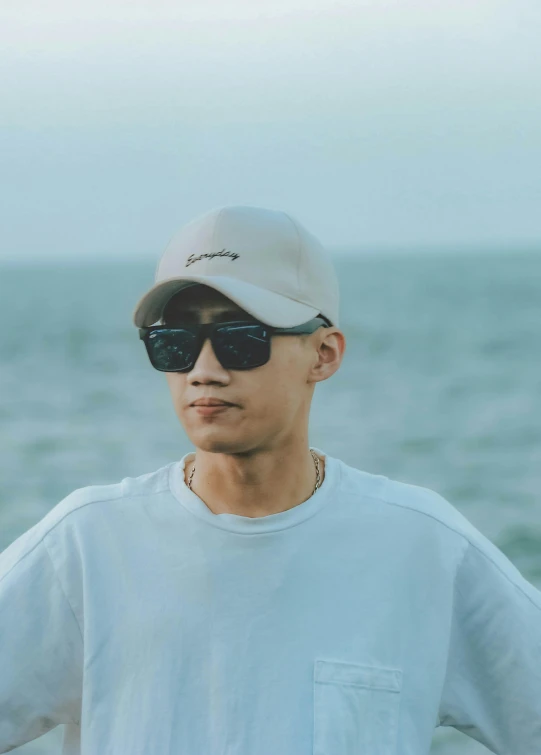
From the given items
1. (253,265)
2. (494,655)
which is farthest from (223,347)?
(494,655)

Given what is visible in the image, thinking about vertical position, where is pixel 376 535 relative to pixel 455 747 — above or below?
above

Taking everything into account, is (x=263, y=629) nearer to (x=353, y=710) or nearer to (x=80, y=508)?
(x=353, y=710)

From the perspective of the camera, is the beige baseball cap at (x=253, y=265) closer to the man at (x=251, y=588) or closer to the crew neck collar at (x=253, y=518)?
the man at (x=251, y=588)

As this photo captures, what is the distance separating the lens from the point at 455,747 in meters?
6.86

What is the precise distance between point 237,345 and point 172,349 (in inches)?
4.3

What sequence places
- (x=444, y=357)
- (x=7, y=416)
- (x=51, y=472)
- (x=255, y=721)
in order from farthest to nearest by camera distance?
→ (x=444, y=357)
(x=7, y=416)
(x=51, y=472)
(x=255, y=721)

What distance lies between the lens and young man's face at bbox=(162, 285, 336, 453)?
2.12m

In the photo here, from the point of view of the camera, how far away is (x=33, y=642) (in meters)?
2.17

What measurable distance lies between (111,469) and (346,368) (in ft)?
37.5

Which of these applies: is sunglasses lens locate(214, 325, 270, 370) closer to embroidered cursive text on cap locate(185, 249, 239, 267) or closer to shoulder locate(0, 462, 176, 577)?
embroidered cursive text on cap locate(185, 249, 239, 267)

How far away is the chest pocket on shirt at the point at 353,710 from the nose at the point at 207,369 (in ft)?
1.57

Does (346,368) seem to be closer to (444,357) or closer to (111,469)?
(444,357)

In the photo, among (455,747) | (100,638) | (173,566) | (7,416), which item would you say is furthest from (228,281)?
(7,416)

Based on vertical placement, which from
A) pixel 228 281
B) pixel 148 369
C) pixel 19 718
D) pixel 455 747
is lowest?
pixel 455 747
